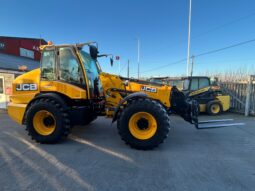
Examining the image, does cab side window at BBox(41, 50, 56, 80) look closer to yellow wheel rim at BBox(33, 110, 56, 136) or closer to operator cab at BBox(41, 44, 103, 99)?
operator cab at BBox(41, 44, 103, 99)

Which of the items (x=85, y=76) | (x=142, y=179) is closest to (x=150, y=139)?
(x=142, y=179)

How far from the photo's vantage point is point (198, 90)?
853 cm

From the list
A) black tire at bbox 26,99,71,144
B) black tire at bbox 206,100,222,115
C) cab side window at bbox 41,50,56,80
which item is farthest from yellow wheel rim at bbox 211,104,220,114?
cab side window at bbox 41,50,56,80

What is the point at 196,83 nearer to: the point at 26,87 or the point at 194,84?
the point at 194,84

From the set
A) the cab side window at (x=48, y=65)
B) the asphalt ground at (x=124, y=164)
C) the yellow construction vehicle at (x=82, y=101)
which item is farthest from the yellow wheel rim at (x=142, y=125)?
the cab side window at (x=48, y=65)

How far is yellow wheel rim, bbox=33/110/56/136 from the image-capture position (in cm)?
434

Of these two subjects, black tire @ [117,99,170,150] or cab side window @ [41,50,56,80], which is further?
cab side window @ [41,50,56,80]

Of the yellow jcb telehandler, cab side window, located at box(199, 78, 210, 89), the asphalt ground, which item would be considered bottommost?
the asphalt ground

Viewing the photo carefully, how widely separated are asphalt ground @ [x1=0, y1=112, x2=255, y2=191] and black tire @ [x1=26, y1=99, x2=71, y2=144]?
22cm

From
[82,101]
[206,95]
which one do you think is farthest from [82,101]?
[206,95]

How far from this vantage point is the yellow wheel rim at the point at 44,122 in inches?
171

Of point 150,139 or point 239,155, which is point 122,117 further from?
point 239,155

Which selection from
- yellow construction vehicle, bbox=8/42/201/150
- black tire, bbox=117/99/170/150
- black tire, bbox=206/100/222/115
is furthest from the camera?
black tire, bbox=206/100/222/115

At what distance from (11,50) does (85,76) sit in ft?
83.5
